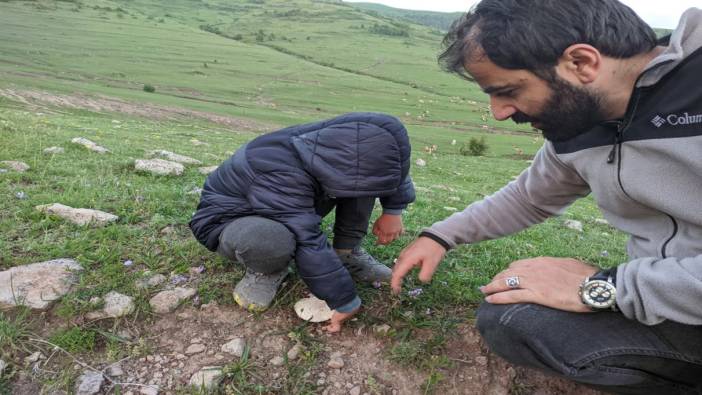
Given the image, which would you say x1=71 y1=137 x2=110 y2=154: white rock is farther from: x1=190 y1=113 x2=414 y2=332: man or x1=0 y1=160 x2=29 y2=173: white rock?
x1=190 y1=113 x2=414 y2=332: man

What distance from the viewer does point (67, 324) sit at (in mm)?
2543

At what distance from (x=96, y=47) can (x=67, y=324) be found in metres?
44.2

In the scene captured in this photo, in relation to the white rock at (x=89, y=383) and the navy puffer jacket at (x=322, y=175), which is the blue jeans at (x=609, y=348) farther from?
the white rock at (x=89, y=383)

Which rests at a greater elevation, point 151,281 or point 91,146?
point 151,281

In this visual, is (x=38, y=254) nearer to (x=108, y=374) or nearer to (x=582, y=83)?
(x=108, y=374)

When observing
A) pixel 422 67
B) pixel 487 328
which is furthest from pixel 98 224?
pixel 422 67

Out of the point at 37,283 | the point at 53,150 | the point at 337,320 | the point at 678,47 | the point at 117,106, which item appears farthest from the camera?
the point at 117,106

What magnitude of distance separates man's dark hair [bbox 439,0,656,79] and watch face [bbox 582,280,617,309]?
771 millimetres

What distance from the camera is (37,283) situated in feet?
8.96

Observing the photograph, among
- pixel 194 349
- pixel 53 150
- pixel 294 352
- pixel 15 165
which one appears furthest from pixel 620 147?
pixel 53 150

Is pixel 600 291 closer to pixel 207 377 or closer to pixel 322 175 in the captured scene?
pixel 322 175

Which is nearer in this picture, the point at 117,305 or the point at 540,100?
the point at 540,100

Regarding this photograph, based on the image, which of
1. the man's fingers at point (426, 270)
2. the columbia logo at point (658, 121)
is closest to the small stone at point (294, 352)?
the man's fingers at point (426, 270)

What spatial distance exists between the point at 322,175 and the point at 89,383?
133 centimetres
